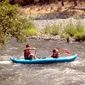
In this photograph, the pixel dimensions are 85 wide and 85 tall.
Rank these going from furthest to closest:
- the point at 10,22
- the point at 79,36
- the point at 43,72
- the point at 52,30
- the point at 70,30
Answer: the point at 52,30, the point at 70,30, the point at 79,36, the point at 43,72, the point at 10,22

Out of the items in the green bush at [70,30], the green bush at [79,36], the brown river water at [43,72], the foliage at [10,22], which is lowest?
the brown river water at [43,72]

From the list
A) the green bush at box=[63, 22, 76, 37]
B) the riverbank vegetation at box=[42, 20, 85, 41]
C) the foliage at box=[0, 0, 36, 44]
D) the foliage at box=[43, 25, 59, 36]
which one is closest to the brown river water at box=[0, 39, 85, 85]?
the foliage at box=[0, 0, 36, 44]

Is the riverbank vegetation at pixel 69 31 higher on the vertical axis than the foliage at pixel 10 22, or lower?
lower

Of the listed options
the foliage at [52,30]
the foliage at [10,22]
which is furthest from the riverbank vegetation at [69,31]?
the foliage at [10,22]

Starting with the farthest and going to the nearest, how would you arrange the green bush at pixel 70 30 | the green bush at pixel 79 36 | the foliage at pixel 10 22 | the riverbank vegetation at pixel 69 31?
the green bush at pixel 70 30 < the riverbank vegetation at pixel 69 31 < the green bush at pixel 79 36 < the foliage at pixel 10 22

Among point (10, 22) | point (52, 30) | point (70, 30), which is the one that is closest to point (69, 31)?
point (70, 30)

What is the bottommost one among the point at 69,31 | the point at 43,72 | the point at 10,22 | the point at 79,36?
the point at 43,72

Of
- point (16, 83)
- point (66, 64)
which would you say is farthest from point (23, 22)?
point (66, 64)

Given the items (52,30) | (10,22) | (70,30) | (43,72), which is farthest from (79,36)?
(10,22)

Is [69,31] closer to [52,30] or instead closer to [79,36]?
[79,36]

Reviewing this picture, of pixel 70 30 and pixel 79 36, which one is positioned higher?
pixel 70 30

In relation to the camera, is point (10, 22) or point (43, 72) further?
point (43, 72)

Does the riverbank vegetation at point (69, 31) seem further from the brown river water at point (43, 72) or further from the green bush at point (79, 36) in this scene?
the brown river water at point (43, 72)

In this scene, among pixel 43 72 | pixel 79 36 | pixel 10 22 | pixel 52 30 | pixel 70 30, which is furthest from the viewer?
pixel 52 30
